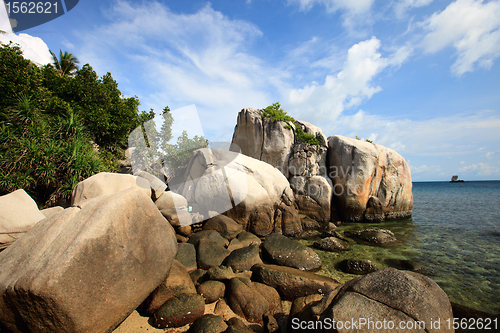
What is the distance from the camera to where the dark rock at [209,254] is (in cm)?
582

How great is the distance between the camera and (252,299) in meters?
4.16

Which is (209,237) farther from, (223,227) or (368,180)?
(368,180)

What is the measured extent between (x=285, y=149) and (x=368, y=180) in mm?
5816

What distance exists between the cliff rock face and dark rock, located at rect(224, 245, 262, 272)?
8569 mm

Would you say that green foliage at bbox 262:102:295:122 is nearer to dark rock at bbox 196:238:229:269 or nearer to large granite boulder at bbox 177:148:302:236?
large granite boulder at bbox 177:148:302:236

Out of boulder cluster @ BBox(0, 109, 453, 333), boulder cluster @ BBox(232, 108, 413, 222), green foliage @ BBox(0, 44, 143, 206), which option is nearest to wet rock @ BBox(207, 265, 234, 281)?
boulder cluster @ BBox(0, 109, 453, 333)

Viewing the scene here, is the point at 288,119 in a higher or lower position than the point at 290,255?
higher

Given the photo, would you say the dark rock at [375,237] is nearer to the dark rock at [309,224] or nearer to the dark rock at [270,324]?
the dark rock at [309,224]

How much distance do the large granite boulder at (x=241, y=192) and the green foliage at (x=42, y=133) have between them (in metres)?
4.37

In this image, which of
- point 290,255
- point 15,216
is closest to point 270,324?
point 290,255

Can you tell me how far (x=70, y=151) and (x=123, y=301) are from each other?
8541 mm

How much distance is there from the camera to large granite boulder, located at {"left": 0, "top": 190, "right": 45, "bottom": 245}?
14.9 feet

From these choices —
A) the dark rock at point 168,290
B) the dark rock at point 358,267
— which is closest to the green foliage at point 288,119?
the dark rock at point 358,267

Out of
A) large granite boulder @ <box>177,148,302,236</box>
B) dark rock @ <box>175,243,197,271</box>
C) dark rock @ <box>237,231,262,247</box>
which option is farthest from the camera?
large granite boulder @ <box>177,148,302,236</box>
